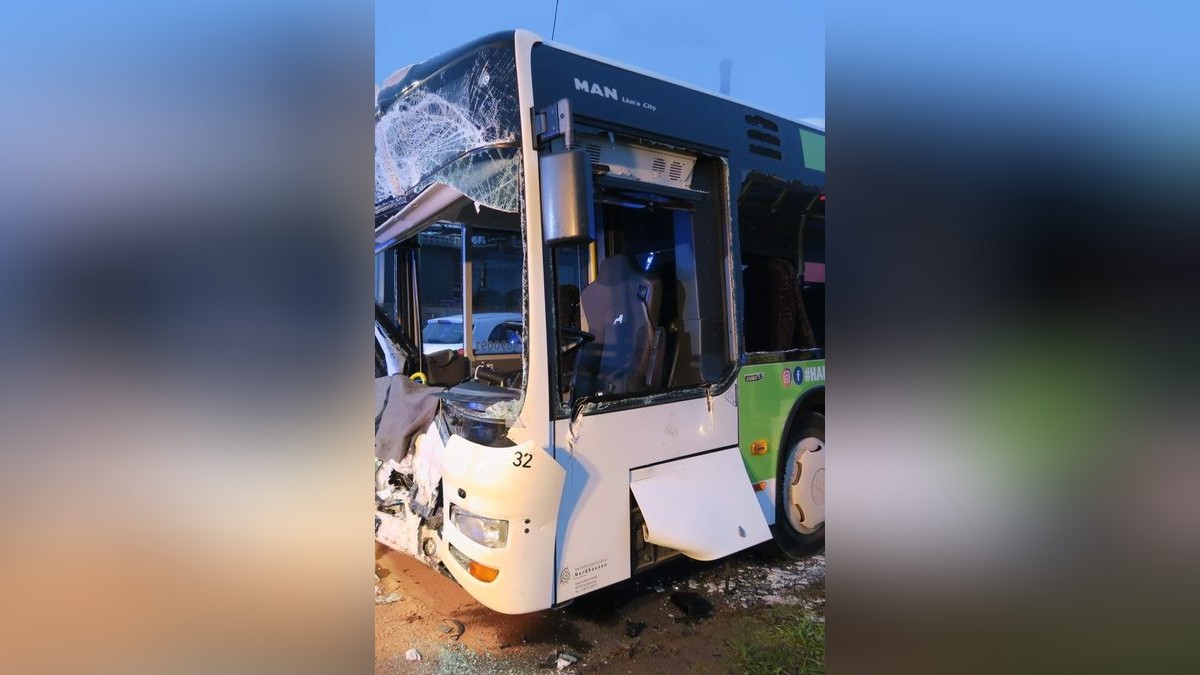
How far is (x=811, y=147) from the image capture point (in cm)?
449

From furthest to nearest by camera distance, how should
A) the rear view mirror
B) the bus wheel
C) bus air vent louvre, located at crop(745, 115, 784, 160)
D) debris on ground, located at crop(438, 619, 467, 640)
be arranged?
the bus wheel → bus air vent louvre, located at crop(745, 115, 784, 160) → debris on ground, located at crop(438, 619, 467, 640) → the rear view mirror

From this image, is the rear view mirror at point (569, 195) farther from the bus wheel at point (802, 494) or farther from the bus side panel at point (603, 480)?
the bus wheel at point (802, 494)

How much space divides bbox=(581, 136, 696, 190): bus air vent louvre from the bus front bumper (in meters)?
1.48

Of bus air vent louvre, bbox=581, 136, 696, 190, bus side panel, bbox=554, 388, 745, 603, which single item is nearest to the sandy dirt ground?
bus side panel, bbox=554, 388, 745, 603

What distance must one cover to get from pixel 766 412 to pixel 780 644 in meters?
1.36

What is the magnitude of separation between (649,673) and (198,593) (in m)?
2.56

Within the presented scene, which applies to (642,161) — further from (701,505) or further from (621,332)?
(701,505)

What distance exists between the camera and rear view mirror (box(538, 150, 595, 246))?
2.54 m

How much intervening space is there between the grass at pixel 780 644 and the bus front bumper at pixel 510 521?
46.2 inches

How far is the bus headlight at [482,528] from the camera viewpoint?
8.95 ft

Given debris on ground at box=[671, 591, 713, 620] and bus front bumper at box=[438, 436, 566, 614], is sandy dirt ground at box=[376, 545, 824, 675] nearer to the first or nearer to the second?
debris on ground at box=[671, 591, 713, 620]

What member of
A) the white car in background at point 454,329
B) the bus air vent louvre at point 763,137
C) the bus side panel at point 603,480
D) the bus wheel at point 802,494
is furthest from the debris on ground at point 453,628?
the bus air vent louvre at point 763,137

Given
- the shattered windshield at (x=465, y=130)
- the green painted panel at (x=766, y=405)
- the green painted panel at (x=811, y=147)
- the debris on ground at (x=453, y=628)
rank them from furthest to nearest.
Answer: the green painted panel at (x=811, y=147), the green painted panel at (x=766, y=405), the debris on ground at (x=453, y=628), the shattered windshield at (x=465, y=130)

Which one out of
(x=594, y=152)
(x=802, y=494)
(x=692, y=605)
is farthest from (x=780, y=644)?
(x=594, y=152)
